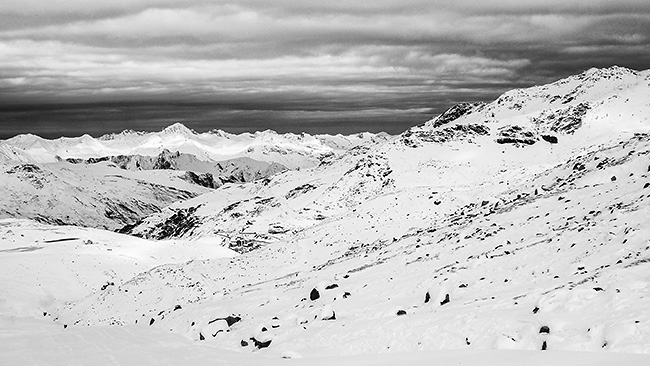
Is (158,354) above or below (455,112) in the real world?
below

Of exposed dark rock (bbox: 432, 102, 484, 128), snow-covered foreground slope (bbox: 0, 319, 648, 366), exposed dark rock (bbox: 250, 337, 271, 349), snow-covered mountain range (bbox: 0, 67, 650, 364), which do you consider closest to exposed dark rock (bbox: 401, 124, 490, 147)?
snow-covered mountain range (bbox: 0, 67, 650, 364)

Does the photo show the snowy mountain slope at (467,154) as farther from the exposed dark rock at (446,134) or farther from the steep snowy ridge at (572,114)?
the steep snowy ridge at (572,114)

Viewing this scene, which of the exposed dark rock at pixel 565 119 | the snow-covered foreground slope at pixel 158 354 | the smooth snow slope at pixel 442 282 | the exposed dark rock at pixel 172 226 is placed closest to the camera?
the snow-covered foreground slope at pixel 158 354

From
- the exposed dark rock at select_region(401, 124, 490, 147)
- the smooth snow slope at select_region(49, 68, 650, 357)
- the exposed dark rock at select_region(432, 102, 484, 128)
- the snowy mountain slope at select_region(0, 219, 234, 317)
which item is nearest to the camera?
the smooth snow slope at select_region(49, 68, 650, 357)

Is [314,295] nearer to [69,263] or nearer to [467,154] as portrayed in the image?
[69,263]

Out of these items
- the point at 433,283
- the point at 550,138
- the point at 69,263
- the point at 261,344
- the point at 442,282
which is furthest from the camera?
the point at 550,138

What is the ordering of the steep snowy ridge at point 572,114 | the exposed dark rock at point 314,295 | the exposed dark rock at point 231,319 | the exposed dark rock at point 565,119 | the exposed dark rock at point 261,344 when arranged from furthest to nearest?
1. the exposed dark rock at point 565,119
2. the steep snowy ridge at point 572,114
3. the exposed dark rock at point 314,295
4. the exposed dark rock at point 231,319
5. the exposed dark rock at point 261,344

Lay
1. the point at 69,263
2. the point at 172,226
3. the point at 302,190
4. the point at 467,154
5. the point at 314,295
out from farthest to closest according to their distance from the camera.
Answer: the point at 172,226 → the point at 302,190 → the point at 467,154 → the point at 69,263 → the point at 314,295

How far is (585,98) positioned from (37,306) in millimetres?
115421

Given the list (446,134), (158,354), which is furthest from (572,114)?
(158,354)

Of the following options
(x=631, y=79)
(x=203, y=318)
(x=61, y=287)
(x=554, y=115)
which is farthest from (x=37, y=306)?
(x=631, y=79)

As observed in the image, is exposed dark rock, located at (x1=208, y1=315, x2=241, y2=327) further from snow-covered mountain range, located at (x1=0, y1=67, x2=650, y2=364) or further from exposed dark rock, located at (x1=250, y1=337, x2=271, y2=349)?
exposed dark rock, located at (x1=250, y1=337, x2=271, y2=349)

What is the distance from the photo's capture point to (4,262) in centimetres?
5191

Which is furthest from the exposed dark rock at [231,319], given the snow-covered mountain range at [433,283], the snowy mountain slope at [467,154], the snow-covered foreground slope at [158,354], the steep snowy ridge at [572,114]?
the steep snowy ridge at [572,114]
